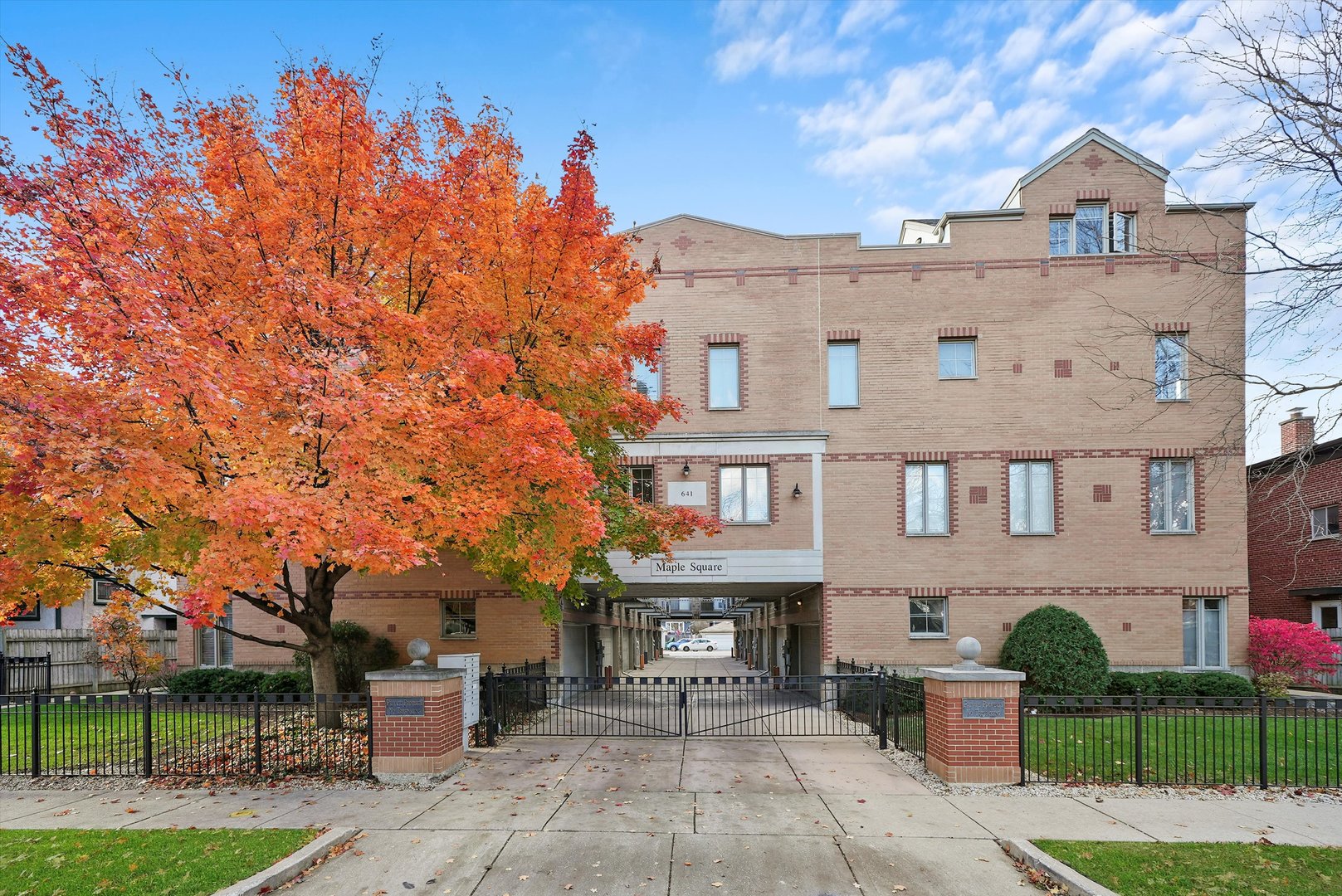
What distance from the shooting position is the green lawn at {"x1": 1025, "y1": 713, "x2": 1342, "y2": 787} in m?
10.2

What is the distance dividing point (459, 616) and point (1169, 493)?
61.4 feet

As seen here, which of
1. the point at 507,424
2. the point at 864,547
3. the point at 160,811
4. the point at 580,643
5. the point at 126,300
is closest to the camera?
the point at 126,300

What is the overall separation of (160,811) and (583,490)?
21.2ft

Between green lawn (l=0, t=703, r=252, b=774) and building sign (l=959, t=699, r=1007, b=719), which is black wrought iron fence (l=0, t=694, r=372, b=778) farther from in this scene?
building sign (l=959, t=699, r=1007, b=719)

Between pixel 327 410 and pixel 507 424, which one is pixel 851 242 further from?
pixel 327 410

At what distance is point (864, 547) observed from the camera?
64.3ft

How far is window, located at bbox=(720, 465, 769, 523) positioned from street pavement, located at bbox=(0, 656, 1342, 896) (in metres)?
8.72

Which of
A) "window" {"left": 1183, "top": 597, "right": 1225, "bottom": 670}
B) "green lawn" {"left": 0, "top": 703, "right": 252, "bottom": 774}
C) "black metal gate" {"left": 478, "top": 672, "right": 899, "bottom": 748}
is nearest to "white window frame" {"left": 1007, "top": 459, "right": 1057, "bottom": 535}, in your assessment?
"window" {"left": 1183, "top": 597, "right": 1225, "bottom": 670}

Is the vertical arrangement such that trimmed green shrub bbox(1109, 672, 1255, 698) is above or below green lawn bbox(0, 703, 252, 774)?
below

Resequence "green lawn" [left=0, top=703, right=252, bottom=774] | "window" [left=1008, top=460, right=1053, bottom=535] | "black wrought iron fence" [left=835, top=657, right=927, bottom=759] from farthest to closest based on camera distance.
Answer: "window" [left=1008, top=460, right=1053, bottom=535] < "black wrought iron fence" [left=835, top=657, right=927, bottom=759] < "green lawn" [left=0, top=703, right=252, bottom=774]

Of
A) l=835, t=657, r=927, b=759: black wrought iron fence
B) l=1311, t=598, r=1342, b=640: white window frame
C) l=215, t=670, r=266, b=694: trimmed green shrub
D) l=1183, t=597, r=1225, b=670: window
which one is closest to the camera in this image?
l=835, t=657, r=927, b=759: black wrought iron fence

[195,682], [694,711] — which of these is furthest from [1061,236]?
[195,682]

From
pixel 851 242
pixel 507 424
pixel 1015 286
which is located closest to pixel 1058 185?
pixel 1015 286

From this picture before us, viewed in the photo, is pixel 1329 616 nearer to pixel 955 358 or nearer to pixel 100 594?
pixel 955 358
